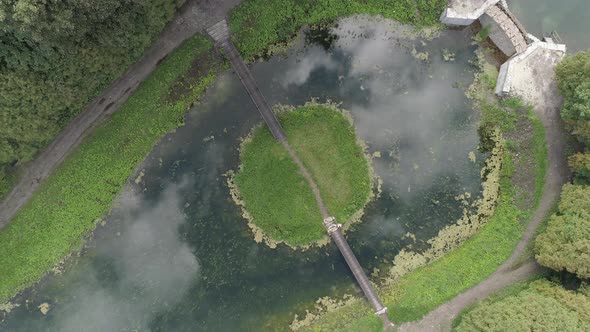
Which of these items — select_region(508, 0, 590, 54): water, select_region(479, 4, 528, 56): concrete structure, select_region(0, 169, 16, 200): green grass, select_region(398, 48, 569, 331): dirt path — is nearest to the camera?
select_region(0, 169, 16, 200): green grass

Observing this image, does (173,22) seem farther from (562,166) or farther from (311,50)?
(562,166)

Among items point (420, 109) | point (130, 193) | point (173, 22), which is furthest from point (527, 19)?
point (130, 193)

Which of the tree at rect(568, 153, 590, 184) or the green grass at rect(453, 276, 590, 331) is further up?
the tree at rect(568, 153, 590, 184)

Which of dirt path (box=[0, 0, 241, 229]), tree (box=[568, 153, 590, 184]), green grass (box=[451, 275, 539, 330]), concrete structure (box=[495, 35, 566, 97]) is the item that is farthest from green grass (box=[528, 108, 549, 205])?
dirt path (box=[0, 0, 241, 229])

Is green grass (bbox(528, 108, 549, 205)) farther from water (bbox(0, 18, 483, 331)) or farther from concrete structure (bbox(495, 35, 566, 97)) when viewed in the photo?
water (bbox(0, 18, 483, 331))

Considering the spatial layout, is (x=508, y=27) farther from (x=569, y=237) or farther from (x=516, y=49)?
(x=569, y=237)

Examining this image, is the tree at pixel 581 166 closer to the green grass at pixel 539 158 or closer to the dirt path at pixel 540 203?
the dirt path at pixel 540 203
